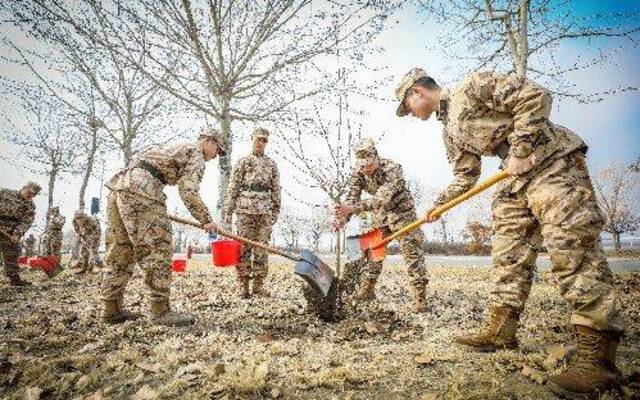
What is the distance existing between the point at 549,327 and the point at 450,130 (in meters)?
1.99

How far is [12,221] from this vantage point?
321 inches

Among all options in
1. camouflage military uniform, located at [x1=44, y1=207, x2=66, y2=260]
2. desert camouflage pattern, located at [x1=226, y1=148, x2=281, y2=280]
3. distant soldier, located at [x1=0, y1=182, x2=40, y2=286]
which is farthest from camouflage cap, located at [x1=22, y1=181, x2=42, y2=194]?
desert camouflage pattern, located at [x1=226, y1=148, x2=281, y2=280]

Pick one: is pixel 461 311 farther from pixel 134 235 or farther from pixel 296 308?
pixel 134 235

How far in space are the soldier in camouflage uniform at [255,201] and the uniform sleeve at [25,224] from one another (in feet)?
16.8

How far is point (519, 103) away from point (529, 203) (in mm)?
652

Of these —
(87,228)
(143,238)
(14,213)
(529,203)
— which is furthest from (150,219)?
(87,228)

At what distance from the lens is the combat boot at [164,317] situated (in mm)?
3865

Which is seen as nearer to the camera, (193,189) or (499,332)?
(499,332)

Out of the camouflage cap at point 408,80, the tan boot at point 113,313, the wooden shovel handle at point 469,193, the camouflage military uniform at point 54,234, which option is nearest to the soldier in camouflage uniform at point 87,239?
the camouflage military uniform at point 54,234

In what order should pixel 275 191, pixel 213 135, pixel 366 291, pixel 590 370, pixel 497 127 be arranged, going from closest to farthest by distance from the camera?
pixel 590 370, pixel 497 127, pixel 213 135, pixel 366 291, pixel 275 191

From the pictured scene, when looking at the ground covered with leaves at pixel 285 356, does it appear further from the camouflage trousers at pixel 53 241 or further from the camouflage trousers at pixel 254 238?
the camouflage trousers at pixel 53 241

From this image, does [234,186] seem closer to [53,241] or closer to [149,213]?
[149,213]

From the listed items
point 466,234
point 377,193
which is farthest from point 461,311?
point 466,234

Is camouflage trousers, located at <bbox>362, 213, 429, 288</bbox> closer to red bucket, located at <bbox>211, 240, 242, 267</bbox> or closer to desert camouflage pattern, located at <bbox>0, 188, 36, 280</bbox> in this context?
red bucket, located at <bbox>211, 240, 242, 267</bbox>
